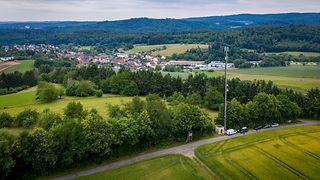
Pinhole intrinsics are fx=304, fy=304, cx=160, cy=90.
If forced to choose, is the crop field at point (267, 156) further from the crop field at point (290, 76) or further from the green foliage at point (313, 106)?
the crop field at point (290, 76)

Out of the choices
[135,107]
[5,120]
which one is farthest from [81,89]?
[135,107]

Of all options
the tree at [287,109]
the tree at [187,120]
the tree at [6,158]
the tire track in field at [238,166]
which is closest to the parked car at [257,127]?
the tree at [287,109]

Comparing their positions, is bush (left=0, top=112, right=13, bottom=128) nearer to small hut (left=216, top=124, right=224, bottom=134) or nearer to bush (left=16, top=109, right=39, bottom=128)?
bush (left=16, top=109, right=39, bottom=128)

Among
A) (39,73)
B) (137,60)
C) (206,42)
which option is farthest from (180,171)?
(206,42)

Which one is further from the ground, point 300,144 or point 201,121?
point 201,121

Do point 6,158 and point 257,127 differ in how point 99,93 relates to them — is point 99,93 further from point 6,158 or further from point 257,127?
point 6,158

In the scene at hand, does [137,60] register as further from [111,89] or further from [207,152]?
[207,152]
